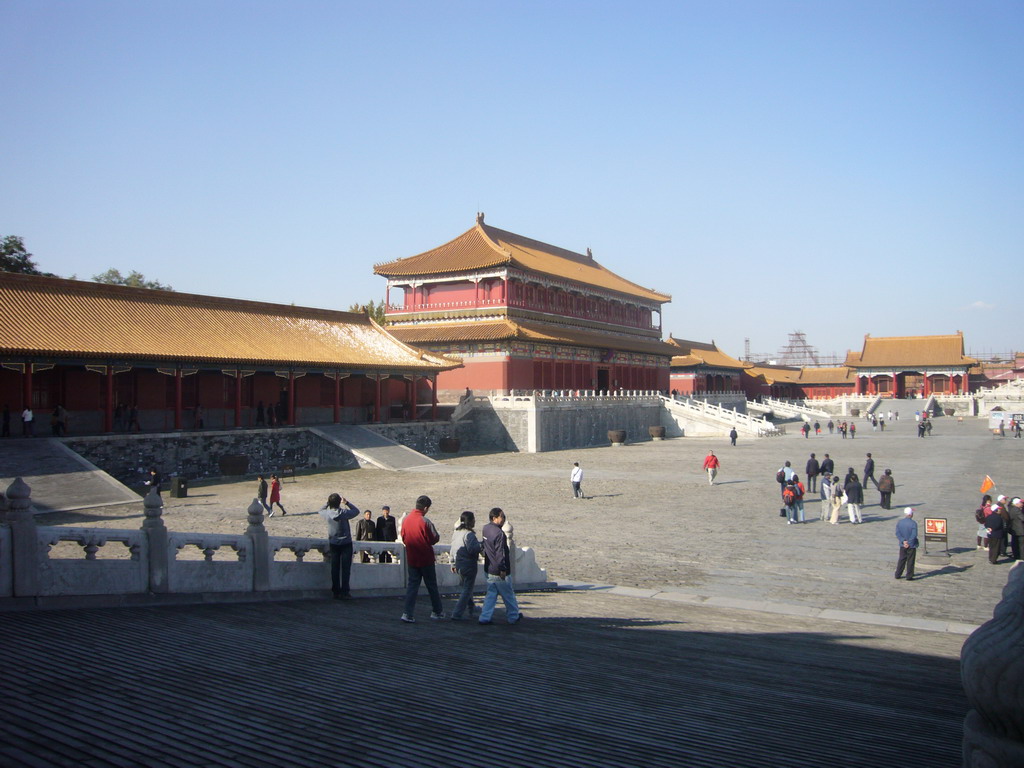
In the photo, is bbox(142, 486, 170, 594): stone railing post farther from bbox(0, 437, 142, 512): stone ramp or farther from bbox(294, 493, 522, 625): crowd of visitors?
bbox(0, 437, 142, 512): stone ramp

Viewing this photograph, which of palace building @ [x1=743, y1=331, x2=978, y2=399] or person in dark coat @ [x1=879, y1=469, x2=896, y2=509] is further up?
palace building @ [x1=743, y1=331, x2=978, y2=399]

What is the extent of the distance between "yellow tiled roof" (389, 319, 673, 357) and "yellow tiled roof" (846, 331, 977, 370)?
46058 mm

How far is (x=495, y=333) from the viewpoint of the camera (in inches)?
1768

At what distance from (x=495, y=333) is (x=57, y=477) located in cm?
2574

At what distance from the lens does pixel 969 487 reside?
88.1 ft

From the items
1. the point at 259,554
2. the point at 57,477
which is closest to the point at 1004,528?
the point at 259,554

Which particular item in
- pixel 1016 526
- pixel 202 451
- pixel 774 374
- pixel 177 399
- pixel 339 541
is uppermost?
pixel 774 374

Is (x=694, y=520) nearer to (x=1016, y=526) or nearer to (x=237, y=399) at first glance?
(x=1016, y=526)

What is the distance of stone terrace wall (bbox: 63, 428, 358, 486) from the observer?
87.0ft

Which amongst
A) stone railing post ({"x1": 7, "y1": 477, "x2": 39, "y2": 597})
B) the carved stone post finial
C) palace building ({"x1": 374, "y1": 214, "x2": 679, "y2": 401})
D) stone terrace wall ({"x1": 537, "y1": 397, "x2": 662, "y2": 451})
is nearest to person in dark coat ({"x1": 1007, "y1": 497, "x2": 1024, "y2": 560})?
the carved stone post finial

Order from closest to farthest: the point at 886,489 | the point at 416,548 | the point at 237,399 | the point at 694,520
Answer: the point at 416,548, the point at 694,520, the point at 886,489, the point at 237,399

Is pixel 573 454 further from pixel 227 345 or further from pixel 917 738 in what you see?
pixel 917 738

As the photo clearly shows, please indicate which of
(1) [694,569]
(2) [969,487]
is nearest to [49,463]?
(1) [694,569]

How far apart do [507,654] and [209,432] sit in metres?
23.9
